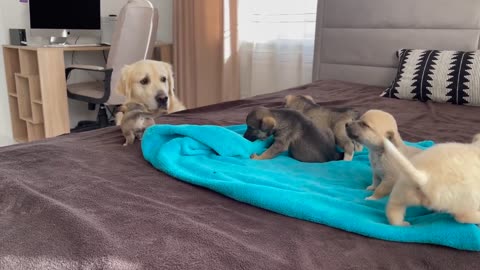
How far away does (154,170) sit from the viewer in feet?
3.58

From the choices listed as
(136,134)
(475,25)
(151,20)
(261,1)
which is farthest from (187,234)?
(261,1)

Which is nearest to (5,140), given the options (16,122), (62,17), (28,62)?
(16,122)

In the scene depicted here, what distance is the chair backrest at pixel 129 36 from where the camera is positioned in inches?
113

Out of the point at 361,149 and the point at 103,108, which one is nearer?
the point at 361,149

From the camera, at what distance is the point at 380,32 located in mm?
2730

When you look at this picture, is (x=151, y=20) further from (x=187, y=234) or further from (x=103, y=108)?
(x=187, y=234)

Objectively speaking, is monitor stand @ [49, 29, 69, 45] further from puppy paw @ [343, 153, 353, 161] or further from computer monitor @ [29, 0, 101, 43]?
puppy paw @ [343, 153, 353, 161]

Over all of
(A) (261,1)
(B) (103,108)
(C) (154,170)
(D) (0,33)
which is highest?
(A) (261,1)

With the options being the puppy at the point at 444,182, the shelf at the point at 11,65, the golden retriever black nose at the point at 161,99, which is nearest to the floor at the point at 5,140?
the shelf at the point at 11,65

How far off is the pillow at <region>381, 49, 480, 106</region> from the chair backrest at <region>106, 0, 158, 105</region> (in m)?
1.78

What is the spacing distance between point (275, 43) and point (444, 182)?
279cm

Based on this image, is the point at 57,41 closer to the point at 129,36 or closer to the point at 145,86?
the point at 129,36

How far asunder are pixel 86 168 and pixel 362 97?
1.63m

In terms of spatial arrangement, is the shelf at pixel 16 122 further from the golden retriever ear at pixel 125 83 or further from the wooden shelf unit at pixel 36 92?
the golden retriever ear at pixel 125 83
